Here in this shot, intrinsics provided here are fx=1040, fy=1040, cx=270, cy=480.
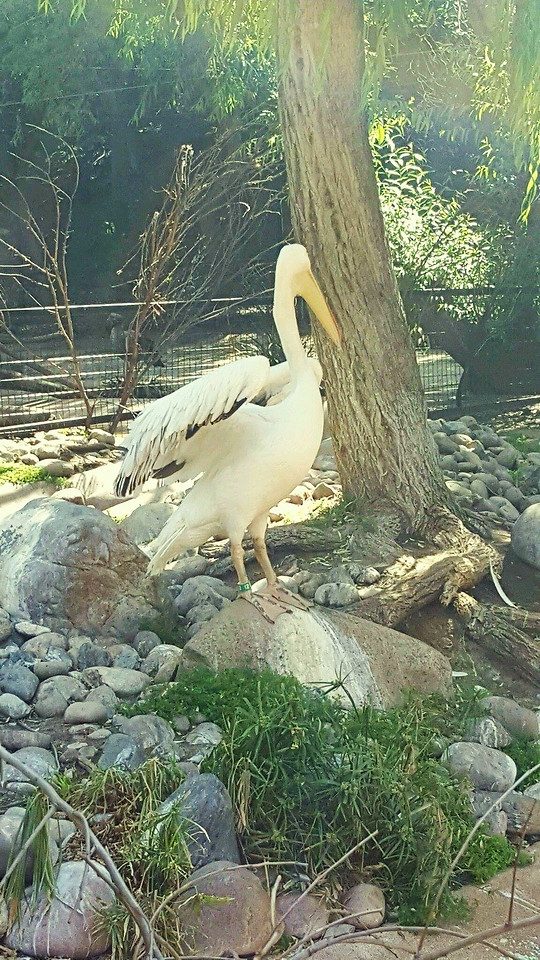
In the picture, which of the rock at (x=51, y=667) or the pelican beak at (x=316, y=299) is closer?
the rock at (x=51, y=667)

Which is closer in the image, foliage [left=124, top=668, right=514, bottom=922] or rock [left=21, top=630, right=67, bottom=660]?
foliage [left=124, top=668, right=514, bottom=922]

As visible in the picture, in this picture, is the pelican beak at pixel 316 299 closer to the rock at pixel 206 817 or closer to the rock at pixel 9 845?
the rock at pixel 206 817

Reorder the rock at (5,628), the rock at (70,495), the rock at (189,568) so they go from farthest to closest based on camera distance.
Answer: the rock at (70,495), the rock at (189,568), the rock at (5,628)

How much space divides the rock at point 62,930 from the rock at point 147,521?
2848 mm

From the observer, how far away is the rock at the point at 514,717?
352 cm

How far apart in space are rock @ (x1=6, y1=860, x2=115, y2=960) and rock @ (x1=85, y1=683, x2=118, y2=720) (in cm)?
98

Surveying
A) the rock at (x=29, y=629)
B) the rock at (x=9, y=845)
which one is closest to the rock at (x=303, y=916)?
the rock at (x=9, y=845)

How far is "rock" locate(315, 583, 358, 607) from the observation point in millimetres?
4375

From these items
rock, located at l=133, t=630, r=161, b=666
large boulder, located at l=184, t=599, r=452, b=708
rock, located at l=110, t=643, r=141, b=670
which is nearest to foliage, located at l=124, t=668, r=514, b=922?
large boulder, located at l=184, t=599, r=452, b=708

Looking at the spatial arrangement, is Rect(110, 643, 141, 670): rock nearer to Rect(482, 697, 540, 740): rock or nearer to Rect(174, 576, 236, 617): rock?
Rect(174, 576, 236, 617): rock

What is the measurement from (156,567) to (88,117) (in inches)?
331

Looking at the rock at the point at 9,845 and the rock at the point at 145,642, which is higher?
the rock at the point at 9,845

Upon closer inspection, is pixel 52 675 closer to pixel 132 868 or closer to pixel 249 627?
pixel 249 627

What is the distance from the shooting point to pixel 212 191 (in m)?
9.45
